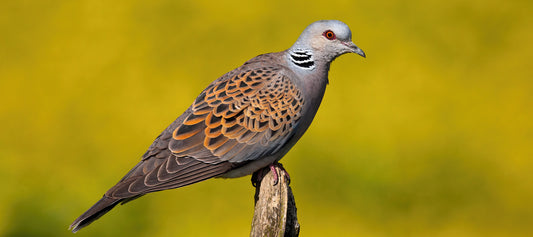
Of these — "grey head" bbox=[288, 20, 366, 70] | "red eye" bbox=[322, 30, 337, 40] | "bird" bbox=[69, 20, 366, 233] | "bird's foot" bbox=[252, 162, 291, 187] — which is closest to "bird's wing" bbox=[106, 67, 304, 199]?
"bird" bbox=[69, 20, 366, 233]

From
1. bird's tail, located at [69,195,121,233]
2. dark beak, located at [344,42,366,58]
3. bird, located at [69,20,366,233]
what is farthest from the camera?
dark beak, located at [344,42,366,58]

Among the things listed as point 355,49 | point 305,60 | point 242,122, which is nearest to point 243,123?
point 242,122

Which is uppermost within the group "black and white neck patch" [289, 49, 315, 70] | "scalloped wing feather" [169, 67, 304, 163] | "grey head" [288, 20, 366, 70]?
"grey head" [288, 20, 366, 70]

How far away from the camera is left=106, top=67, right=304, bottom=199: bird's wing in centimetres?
477

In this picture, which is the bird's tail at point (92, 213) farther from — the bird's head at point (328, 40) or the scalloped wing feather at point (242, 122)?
the bird's head at point (328, 40)

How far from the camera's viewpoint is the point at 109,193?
4500mm

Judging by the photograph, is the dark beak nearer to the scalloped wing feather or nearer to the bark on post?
the scalloped wing feather

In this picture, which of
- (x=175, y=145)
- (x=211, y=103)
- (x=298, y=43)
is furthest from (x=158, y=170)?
(x=298, y=43)

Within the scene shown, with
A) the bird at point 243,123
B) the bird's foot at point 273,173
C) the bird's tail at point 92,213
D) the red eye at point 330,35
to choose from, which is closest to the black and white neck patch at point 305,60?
the bird at point 243,123

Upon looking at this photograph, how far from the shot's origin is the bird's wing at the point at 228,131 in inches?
188

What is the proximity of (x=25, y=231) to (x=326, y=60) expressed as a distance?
3.98 metres

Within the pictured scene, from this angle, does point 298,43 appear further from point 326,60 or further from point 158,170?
point 158,170

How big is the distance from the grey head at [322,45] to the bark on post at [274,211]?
890 mm

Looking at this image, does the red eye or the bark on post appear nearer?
the bark on post
